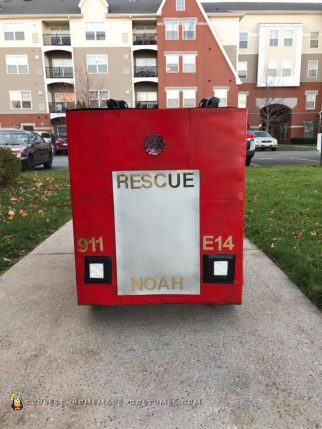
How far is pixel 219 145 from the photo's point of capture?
2.70 meters

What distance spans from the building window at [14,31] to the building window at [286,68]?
28.7 meters

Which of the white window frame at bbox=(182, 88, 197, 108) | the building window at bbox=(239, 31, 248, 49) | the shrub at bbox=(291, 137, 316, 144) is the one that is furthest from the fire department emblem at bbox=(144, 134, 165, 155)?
the building window at bbox=(239, 31, 248, 49)

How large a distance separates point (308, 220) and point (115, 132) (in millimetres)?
4454

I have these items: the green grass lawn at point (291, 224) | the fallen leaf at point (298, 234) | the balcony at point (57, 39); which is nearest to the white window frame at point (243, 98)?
the balcony at point (57, 39)

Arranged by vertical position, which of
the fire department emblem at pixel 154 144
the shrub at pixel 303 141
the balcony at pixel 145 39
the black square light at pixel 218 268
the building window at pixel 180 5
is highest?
the building window at pixel 180 5

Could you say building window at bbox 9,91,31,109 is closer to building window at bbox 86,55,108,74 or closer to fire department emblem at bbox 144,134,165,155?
building window at bbox 86,55,108,74

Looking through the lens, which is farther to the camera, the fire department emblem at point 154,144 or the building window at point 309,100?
the building window at point 309,100

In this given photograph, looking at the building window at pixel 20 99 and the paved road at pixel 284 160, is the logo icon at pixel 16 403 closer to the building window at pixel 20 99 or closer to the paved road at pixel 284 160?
the paved road at pixel 284 160

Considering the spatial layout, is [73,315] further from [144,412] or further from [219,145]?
[219,145]

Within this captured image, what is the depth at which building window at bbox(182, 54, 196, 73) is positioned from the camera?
38062 millimetres

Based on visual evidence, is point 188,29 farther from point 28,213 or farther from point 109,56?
point 28,213

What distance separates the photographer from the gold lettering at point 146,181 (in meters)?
2.75

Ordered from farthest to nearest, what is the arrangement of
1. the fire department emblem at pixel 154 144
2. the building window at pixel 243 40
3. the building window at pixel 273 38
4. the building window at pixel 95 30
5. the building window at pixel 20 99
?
the building window at pixel 243 40 < the building window at pixel 273 38 < the building window at pixel 20 99 < the building window at pixel 95 30 < the fire department emblem at pixel 154 144

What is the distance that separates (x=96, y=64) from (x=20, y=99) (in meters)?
8.57
